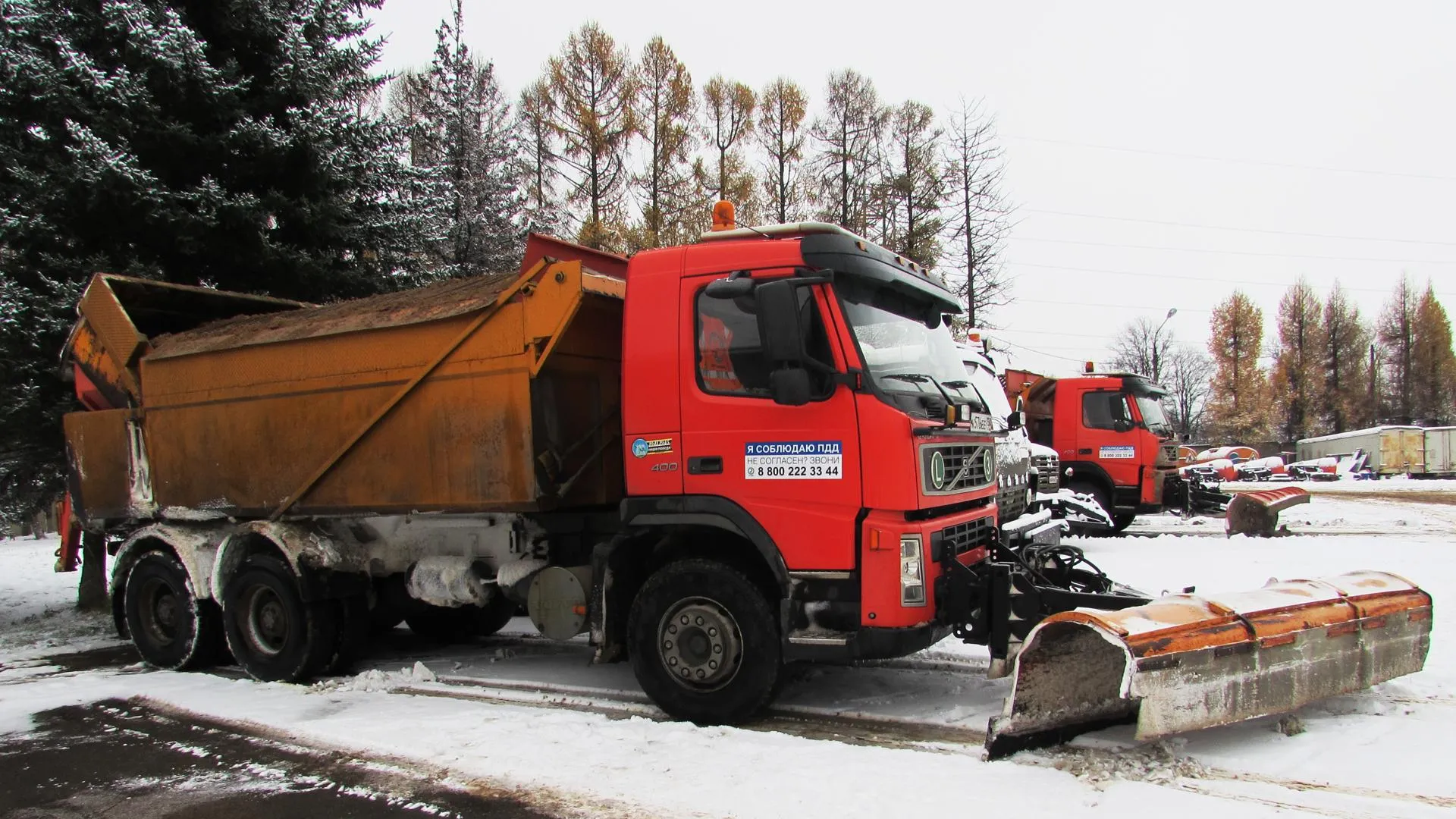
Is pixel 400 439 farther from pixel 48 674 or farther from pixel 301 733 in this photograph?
pixel 48 674

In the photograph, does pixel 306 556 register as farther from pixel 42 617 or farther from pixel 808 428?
pixel 42 617

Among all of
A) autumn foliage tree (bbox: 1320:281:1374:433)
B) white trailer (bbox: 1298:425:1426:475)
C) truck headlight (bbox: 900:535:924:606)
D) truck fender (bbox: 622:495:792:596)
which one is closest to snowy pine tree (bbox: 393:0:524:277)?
truck fender (bbox: 622:495:792:596)

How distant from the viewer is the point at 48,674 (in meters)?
7.84

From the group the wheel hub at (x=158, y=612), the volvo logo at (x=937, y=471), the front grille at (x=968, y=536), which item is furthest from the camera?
the wheel hub at (x=158, y=612)

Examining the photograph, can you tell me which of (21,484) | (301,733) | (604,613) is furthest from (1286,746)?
(21,484)

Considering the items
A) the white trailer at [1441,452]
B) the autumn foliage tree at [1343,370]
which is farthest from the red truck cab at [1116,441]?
the autumn foliage tree at [1343,370]

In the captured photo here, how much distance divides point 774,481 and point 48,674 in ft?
23.5

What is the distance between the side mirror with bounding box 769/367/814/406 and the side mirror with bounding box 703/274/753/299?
0.52 metres

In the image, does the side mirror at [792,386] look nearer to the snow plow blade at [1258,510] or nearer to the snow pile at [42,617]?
the snow pile at [42,617]

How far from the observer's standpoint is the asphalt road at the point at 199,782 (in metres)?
4.26

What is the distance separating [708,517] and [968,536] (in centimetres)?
165

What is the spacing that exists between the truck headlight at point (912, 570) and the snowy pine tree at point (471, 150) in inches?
485

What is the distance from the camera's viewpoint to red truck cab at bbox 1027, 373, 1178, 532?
610 inches

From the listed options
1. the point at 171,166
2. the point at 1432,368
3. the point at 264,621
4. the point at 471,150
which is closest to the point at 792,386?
the point at 264,621
